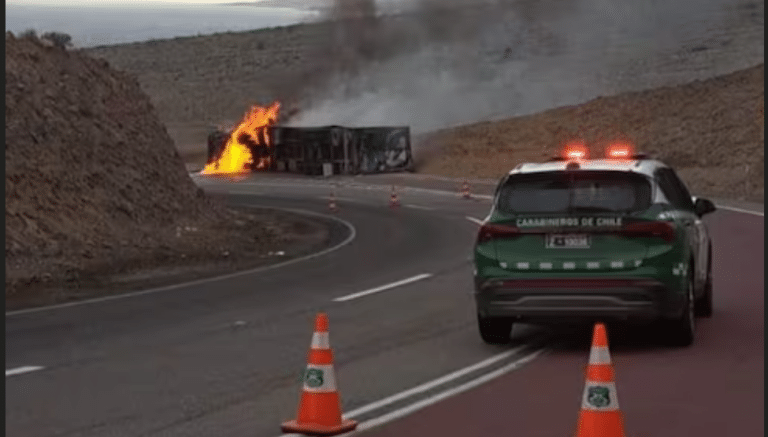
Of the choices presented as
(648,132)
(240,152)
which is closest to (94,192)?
(240,152)

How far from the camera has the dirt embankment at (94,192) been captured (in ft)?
79.9

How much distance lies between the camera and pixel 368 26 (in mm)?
84562

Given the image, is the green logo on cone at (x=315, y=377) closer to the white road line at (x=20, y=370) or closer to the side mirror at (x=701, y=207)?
the white road line at (x=20, y=370)

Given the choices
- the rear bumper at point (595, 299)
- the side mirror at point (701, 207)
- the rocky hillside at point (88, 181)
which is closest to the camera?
the rear bumper at point (595, 299)

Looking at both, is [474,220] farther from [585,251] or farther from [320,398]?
[320,398]

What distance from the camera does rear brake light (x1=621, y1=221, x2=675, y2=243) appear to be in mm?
12656

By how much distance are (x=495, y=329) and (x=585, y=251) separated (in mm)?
1355

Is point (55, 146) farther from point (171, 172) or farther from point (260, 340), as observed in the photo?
point (260, 340)

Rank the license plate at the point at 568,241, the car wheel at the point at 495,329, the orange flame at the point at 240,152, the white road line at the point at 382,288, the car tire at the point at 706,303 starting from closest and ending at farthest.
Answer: the license plate at the point at 568,241, the car wheel at the point at 495,329, the car tire at the point at 706,303, the white road line at the point at 382,288, the orange flame at the point at 240,152

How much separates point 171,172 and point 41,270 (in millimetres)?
9644

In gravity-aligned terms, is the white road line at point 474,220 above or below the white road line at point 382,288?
below

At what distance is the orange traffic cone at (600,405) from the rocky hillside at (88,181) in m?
14.7

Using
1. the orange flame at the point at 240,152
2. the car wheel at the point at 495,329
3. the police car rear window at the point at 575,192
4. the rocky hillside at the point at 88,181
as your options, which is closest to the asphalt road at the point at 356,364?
the car wheel at the point at 495,329

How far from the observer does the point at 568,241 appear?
12.7 metres
